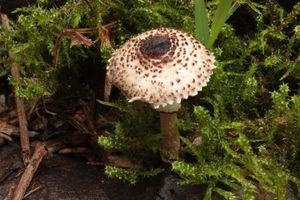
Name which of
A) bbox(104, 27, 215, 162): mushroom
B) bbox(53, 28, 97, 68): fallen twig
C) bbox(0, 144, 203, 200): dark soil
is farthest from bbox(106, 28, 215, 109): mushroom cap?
bbox(0, 144, 203, 200): dark soil

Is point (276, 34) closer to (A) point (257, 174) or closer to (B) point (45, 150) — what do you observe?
(A) point (257, 174)

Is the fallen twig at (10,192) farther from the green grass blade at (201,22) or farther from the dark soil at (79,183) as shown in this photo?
the green grass blade at (201,22)

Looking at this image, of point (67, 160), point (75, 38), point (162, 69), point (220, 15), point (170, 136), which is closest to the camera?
point (162, 69)

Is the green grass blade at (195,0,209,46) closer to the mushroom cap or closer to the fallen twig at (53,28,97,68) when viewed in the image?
the mushroom cap

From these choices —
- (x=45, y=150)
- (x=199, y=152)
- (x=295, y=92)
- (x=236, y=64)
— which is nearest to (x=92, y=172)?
(x=45, y=150)

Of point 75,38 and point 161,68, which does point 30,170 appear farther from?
point 161,68

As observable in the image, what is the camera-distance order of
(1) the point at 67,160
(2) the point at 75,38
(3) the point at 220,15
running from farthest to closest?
(1) the point at 67,160
(2) the point at 75,38
(3) the point at 220,15

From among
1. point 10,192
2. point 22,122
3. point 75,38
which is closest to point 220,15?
point 75,38

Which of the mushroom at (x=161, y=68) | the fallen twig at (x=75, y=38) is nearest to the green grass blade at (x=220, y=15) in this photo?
the mushroom at (x=161, y=68)
